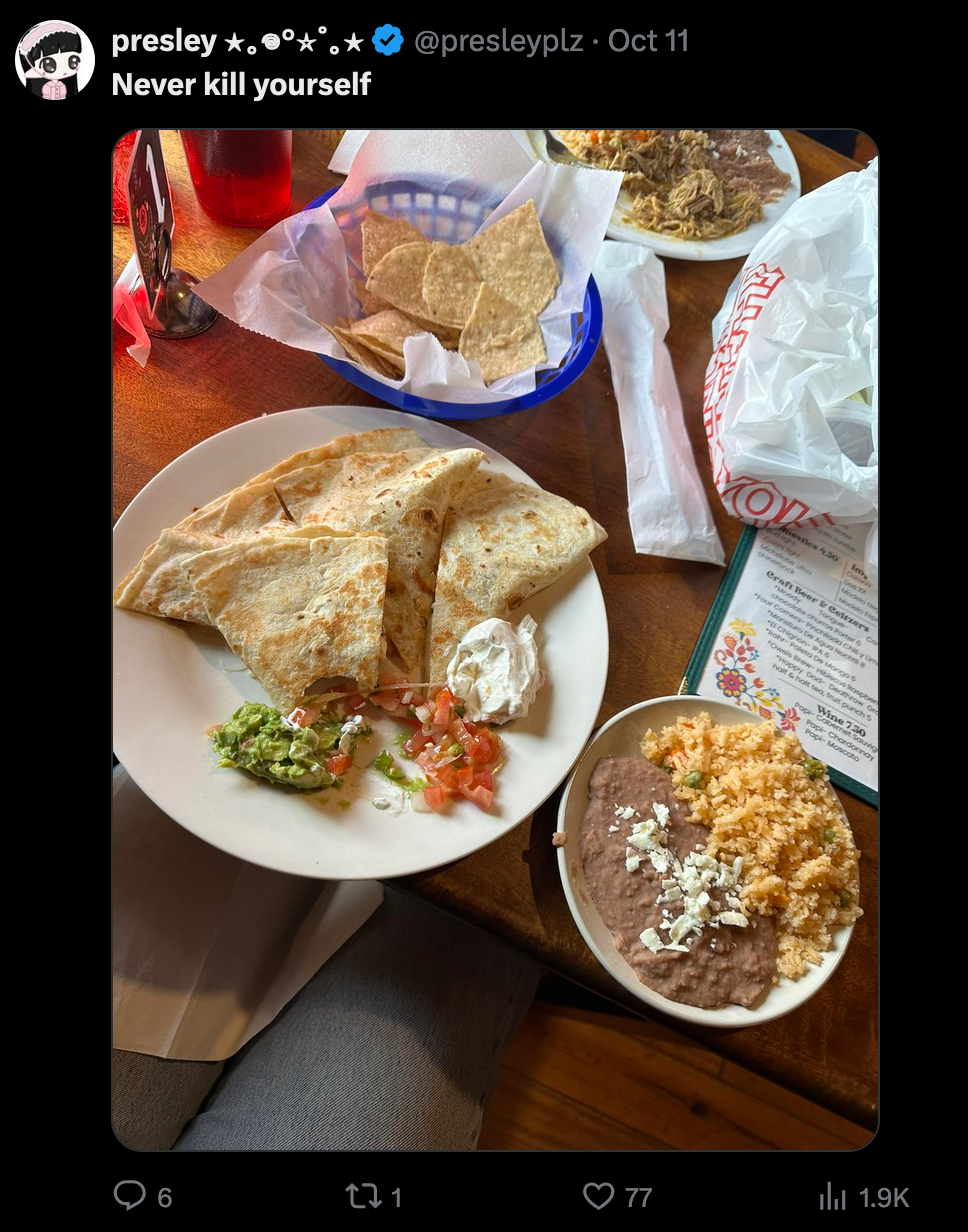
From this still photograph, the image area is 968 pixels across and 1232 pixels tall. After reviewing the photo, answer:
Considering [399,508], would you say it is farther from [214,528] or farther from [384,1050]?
[384,1050]

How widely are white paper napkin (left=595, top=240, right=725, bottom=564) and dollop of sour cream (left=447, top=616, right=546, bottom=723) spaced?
0.28 metres

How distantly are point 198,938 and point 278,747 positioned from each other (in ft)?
1.15

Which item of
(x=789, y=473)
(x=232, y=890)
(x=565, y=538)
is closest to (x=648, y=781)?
(x=565, y=538)

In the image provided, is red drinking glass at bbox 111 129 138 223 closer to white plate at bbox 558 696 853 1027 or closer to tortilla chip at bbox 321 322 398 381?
tortilla chip at bbox 321 322 398 381

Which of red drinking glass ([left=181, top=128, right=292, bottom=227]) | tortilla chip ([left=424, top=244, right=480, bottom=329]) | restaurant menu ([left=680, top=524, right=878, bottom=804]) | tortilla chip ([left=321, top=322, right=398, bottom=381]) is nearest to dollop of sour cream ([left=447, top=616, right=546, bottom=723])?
restaurant menu ([left=680, top=524, right=878, bottom=804])

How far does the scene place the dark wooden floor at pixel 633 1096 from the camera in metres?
1.06

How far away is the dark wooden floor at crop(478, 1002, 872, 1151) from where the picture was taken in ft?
3.48

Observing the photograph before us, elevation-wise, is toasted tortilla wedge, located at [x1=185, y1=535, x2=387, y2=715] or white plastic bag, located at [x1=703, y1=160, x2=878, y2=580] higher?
white plastic bag, located at [x1=703, y1=160, x2=878, y2=580]

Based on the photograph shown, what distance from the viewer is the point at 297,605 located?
3.07 ft
